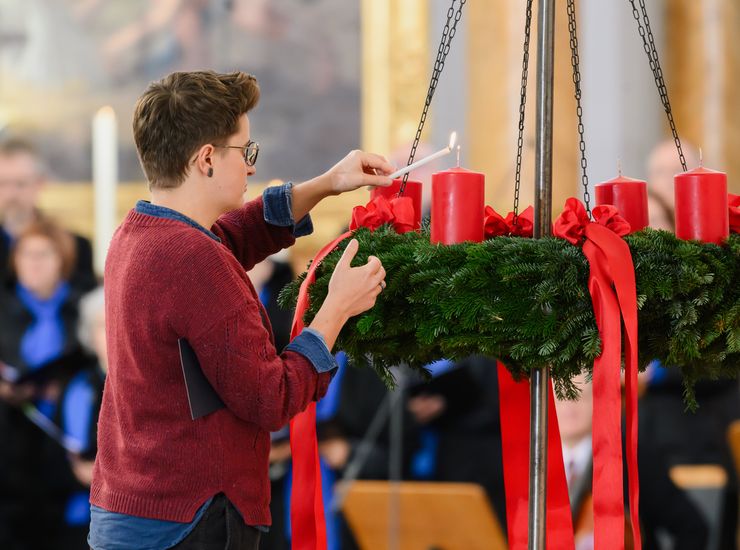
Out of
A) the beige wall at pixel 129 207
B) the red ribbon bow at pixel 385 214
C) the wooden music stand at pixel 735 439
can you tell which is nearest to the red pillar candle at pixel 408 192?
the red ribbon bow at pixel 385 214

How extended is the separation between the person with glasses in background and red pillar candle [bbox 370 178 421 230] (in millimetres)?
189

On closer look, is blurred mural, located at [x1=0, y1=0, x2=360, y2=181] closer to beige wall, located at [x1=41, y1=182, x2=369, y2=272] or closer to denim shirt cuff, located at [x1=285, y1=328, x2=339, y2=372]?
beige wall, located at [x1=41, y1=182, x2=369, y2=272]

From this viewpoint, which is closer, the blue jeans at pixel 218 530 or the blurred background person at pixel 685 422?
the blue jeans at pixel 218 530

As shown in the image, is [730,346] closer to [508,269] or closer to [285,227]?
[508,269]

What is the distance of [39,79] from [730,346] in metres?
3.77

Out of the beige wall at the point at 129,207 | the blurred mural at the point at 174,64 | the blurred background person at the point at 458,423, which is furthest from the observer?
the blurred mural at the point at 174,64

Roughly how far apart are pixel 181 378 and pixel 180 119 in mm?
357

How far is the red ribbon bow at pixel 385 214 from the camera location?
62.1 inches

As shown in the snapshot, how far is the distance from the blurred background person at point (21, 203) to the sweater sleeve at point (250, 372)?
2774mm

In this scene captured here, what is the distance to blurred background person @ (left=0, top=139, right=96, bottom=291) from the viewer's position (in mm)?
4152

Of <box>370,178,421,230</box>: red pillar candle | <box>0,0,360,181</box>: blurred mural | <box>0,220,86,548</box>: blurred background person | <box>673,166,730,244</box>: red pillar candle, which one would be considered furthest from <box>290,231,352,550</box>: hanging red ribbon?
<box>0,0,360,181</box>: blurred mural

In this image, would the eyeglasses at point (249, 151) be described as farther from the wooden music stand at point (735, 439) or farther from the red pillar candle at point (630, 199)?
the wooden music stand at point (735, 439)

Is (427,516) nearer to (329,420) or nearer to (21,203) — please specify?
(329,420)

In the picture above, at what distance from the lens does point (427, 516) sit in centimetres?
349
